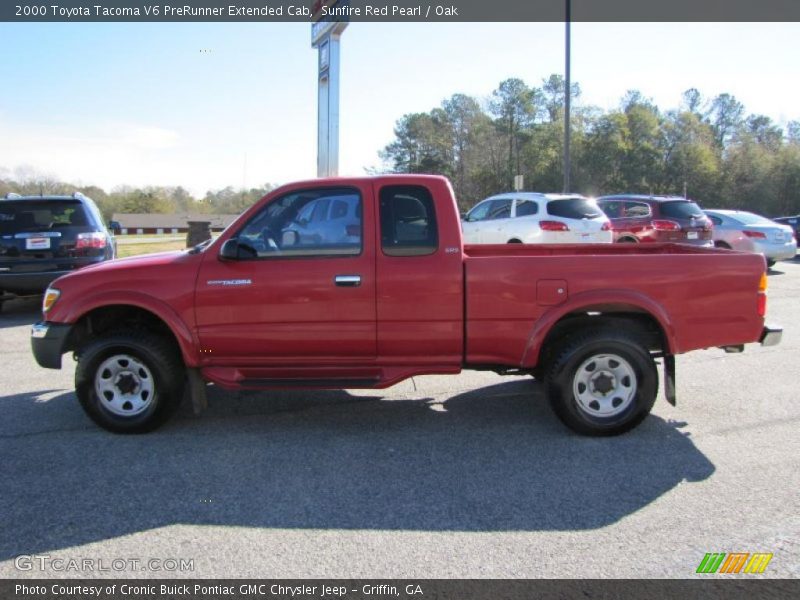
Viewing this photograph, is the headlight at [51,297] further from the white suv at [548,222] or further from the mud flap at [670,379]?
the white suv at [548,222]

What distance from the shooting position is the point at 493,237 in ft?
42.2

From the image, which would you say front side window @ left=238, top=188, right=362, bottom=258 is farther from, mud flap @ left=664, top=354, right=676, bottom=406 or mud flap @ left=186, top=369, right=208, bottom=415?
mud flap @ left=664, top=354, right=676, bottom=406

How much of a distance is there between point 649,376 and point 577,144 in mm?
51954

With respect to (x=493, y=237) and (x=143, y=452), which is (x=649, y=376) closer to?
(x=143, y=452)

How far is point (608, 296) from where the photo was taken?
4.41 meters

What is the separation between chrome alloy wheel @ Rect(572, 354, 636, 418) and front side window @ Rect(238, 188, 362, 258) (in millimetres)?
1927

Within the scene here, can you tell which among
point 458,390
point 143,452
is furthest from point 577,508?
point 143,452

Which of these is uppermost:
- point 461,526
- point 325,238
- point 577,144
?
point 577,144

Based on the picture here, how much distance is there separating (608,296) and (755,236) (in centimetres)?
1208

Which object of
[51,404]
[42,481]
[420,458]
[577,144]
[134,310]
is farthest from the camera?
[577,144]

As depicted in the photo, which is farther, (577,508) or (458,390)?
(458,390)

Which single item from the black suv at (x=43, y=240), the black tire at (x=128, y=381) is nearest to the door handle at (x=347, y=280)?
the black tire at (x=128, y=381)

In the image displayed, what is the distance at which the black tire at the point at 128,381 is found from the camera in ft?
15.0

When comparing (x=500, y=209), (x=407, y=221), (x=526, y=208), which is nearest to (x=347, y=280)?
(x=407, y=221)
